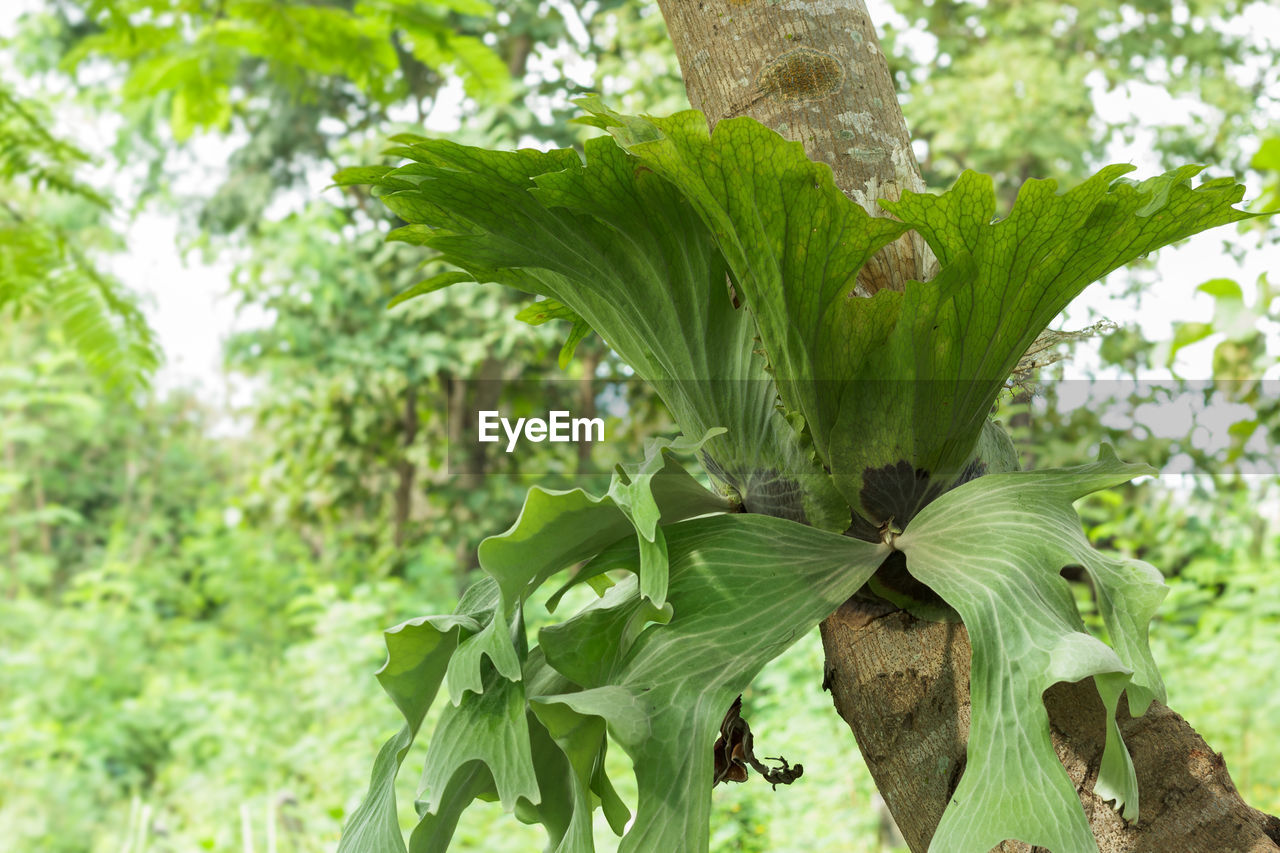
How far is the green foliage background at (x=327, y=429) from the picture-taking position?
1.61m

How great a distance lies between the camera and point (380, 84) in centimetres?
159

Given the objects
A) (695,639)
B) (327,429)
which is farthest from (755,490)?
(327,429)

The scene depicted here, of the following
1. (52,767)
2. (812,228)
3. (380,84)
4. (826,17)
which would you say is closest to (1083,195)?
(812,228)

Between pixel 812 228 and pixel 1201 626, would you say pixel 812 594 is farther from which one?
pixel 1201 626

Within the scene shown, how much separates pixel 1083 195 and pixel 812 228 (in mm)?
105

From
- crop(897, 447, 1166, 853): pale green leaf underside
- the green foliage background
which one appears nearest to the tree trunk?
crop(897, 447, 1166, 853): pale green leaf underside

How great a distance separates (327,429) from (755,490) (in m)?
3.20

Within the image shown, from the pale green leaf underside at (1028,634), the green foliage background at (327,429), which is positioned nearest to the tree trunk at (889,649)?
the pale green leaf underside at (1028,634)

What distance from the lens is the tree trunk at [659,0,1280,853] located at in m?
0.41

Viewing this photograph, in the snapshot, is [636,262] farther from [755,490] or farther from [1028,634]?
[1028,634]

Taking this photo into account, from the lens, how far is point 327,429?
3.44 m

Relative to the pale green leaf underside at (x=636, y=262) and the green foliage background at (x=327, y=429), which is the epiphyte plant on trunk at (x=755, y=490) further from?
the green foliage background at (x=327, y=429)

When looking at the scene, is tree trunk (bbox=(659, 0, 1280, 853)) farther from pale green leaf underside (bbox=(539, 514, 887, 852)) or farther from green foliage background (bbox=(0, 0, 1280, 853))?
green foliage background (bbox=(0, 0, 1280, 853))

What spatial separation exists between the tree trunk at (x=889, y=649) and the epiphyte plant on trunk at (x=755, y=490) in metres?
0.03
